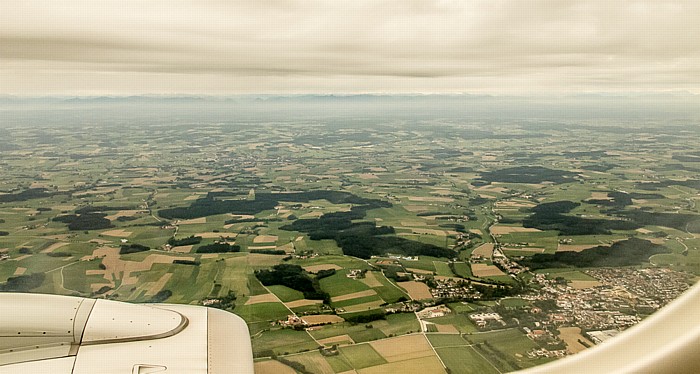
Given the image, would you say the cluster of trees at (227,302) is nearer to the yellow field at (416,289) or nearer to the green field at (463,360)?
the yellow field at (416,289)

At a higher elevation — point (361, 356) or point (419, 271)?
point (361, 356)

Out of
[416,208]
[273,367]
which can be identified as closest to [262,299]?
[273,367]

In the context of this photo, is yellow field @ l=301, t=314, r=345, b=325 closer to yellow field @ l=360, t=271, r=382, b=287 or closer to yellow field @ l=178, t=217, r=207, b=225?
yellow field @ l=360, t=271, r=382, b=287

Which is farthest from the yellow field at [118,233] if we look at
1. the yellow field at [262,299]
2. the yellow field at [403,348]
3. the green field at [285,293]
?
the yellow field at [403,348]

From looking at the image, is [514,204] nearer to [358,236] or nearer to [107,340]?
[358,236]

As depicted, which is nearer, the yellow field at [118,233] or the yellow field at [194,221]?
the yellow field at [118,233]

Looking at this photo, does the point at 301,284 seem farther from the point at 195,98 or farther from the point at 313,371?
the point at 195,98
